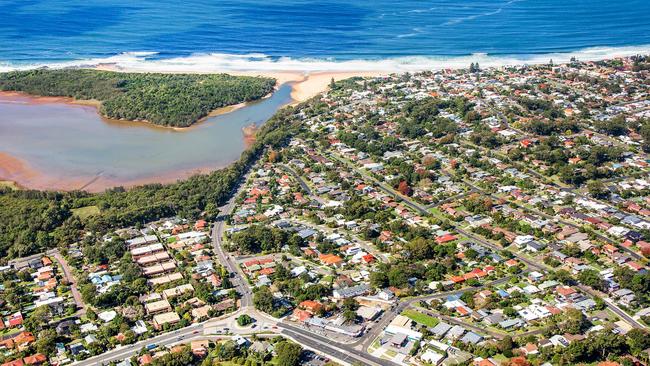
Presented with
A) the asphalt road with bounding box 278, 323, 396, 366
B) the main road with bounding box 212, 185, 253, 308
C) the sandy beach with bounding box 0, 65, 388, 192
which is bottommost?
the asphalt road with bounding box 278, 323, 396, 366

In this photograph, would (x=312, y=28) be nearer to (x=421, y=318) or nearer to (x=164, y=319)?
(x=164, y=319)

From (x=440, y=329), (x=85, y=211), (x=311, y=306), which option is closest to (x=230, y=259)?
(x=311, y=306)

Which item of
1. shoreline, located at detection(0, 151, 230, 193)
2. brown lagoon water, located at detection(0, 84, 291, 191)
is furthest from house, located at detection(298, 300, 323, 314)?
brown lagoon water, located at detection(0, 84, 291, 191)

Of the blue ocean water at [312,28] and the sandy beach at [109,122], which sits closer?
the sandy beach at [109,122]

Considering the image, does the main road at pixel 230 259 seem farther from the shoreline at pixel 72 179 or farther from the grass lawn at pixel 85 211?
the grass lawn at pixel 85 211

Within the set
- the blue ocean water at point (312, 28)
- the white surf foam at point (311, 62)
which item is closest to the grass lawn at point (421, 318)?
the white surf foam at point (311, 62)

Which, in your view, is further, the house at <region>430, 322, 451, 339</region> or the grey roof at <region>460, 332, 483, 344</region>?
the house at <region>430, 322, 451, 339</region>

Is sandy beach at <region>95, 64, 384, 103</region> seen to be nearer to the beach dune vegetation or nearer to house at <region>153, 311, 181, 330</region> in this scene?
the beach dune vegetation

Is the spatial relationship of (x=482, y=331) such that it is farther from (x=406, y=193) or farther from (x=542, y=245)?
(x=406, y=193)
